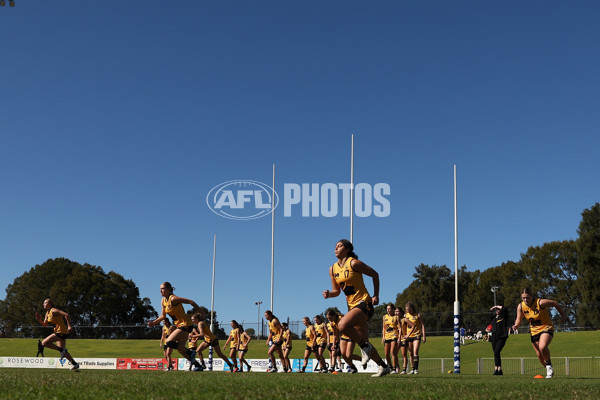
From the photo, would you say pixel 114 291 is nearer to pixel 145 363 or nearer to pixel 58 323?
pixel 145 363

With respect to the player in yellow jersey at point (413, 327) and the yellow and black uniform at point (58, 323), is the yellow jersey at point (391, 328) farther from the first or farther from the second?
the yellow and black uniform at point (58, 323)

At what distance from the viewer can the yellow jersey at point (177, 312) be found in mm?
15930

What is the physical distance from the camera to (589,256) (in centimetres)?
7019

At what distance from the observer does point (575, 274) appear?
83.2 meters

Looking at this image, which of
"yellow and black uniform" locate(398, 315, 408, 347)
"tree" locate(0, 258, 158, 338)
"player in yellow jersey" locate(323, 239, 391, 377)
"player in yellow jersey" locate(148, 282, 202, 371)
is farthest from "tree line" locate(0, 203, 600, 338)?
"player in yellow jersey" locate(323, 239, 391, 377)

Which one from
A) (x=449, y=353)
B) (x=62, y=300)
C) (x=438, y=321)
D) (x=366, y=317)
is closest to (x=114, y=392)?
(x=366, y=317)

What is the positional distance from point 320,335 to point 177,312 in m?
9.55

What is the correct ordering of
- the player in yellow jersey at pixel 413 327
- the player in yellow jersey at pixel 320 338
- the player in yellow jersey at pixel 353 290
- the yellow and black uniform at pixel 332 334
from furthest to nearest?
the player in yellow jersey at pixel 320 338
the yellow and black uniform at pixel 332 334
the player in yellow jersey at pixel 413 327
the player in yellow jersey at pixel 353 290

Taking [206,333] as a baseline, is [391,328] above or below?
above

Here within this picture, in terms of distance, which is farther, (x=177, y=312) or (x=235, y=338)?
(x=235, y=338)

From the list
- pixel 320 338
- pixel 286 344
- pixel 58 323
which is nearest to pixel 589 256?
pixel 286 344

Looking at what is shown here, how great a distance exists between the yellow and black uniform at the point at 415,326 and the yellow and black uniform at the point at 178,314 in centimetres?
684

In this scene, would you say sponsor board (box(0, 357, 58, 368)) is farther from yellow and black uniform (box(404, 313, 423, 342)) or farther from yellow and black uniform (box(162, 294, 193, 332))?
yellow and black uniform (box(404, 313, 423, 342))

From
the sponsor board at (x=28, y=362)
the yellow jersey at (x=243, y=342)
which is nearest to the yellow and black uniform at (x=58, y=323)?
the yellow jersey at (x=243, y=342)
